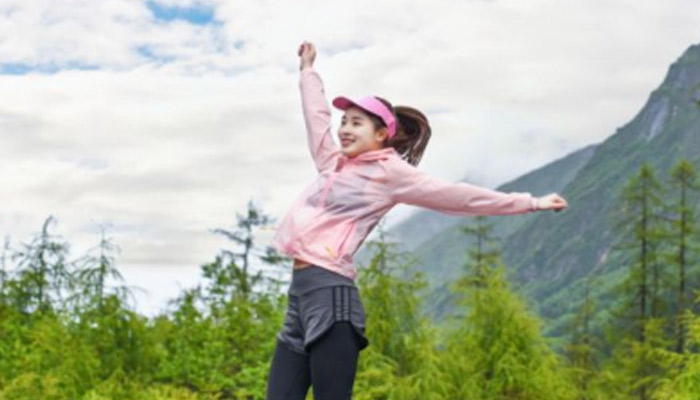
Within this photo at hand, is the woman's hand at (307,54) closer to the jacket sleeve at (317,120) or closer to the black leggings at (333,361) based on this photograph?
the jacket sleeve at (317,120)

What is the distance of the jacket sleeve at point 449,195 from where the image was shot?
368 centimetres

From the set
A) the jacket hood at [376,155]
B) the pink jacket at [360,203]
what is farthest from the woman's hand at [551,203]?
the jacket hood at [376,155]

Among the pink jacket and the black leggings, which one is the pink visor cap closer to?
the pink jacket

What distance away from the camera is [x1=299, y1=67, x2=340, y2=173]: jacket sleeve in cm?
Answer: 405

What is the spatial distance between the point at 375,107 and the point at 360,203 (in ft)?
1.14

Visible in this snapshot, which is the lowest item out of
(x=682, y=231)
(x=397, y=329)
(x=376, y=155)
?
(x=397, y=329)

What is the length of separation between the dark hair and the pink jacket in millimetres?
145

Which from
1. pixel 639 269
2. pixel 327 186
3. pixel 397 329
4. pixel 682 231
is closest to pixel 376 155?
pixel 327 186

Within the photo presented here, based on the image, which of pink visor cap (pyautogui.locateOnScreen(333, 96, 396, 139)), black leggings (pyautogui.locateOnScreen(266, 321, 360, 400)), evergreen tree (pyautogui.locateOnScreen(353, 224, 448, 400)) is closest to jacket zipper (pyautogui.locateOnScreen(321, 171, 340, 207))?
pink visor cap (pyautogui.locateOnScreen(333, 96, 396, 139))

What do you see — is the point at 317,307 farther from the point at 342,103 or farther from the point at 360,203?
the point at 342,103

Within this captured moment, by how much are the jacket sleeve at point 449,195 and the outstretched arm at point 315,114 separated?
0.32 meters

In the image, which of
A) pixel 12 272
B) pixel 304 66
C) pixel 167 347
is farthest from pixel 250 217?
pixel 304 66

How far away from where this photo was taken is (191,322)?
40.9 feet

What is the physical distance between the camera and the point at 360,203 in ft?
12.4
